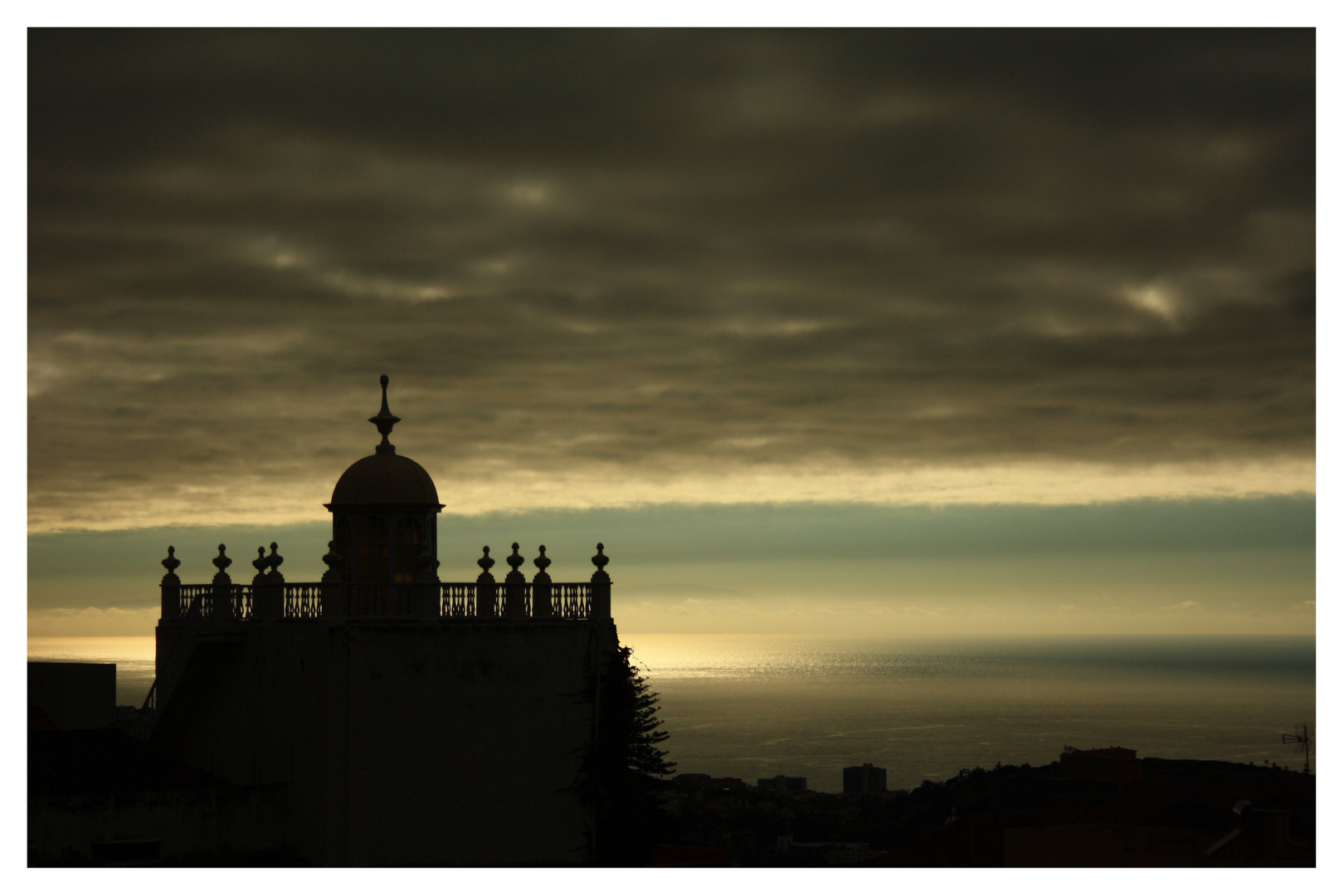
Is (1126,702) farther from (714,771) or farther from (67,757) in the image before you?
(67,757)

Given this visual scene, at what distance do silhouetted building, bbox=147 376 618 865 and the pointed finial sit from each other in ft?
3.18

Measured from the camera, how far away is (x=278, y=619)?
20109 mm

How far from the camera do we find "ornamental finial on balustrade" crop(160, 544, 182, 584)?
22016 mm

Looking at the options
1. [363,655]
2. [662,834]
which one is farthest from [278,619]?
[662,834]

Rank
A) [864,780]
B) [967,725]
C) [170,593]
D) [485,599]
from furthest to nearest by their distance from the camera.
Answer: [967,725] → [864,780] → [170,593] → [485,599]

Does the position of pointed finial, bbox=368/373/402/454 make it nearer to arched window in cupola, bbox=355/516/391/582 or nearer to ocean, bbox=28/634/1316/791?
arched window in cupola, bbox=355/516/391/582

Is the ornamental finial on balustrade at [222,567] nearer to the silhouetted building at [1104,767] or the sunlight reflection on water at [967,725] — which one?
the silhouetted building at [1104,767]

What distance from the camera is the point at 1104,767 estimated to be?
60875 millimetres

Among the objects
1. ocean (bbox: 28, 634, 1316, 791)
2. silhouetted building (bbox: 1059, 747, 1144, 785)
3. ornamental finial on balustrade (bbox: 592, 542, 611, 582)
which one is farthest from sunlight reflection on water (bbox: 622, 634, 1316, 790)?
ornamental finial on balustrade (bbox: 592, 542, 611, 582)

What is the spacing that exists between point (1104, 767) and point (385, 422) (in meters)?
48.2

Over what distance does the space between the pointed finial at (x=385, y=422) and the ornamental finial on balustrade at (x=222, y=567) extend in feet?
10.6

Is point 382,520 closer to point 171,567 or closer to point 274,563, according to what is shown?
point 274,563

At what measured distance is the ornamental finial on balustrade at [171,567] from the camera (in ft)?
72.2

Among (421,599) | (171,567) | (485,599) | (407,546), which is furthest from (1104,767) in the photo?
(171,567)
